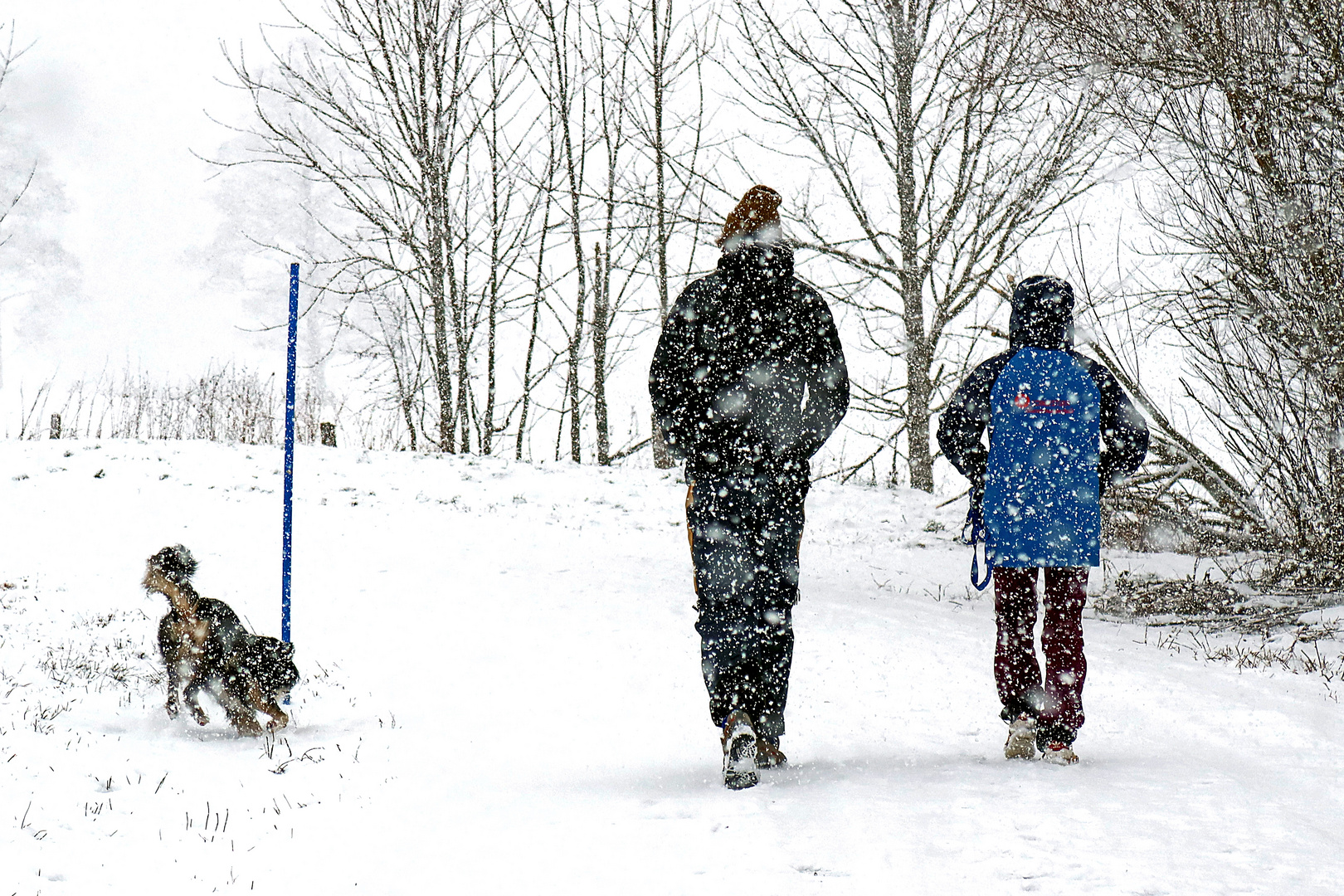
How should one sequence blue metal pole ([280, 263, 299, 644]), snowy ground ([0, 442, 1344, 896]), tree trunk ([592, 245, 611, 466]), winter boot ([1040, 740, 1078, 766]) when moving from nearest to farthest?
snowy ground ([0, 442, 1344, 896]), winter boot ([1040, 740, 1078, 766]), blue metal pole ([280, 263, 299, 644]), tree trunk ([592, 245, 611, 466])

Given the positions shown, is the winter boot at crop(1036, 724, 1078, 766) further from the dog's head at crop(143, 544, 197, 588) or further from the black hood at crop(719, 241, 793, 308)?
the dog's head at crop(143, 544, 197, 588)

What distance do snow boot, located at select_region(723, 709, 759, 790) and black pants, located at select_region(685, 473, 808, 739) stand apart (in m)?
0.13

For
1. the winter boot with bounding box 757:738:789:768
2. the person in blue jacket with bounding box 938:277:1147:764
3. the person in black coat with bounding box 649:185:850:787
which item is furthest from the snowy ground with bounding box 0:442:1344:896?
the person in black coat with bounding box 649:185:850:787

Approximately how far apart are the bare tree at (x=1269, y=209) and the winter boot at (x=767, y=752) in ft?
14.2

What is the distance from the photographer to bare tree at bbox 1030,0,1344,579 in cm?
591

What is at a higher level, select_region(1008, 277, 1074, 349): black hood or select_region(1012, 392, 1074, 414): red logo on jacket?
select_region(1008, 277, 1074, 349): black hood

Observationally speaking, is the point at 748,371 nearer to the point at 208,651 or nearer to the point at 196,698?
the point at 208,651

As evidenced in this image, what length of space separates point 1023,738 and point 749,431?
1627 millimetres

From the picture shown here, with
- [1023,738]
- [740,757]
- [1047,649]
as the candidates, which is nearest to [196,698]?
[740,757]

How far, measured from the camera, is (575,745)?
454 centimetres

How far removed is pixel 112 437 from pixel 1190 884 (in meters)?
→ 14.3

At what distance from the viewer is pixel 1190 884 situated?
2.45 m

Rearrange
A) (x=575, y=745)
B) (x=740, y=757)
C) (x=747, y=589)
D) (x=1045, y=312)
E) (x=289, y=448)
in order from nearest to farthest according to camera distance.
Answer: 1. (x=740, y=757)
2. (x=747, y=589)
3. (x=1045, y=312)
4. (x=575, y=745)
5. (x=289, y=448)

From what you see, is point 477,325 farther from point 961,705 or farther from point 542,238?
point 961,705
